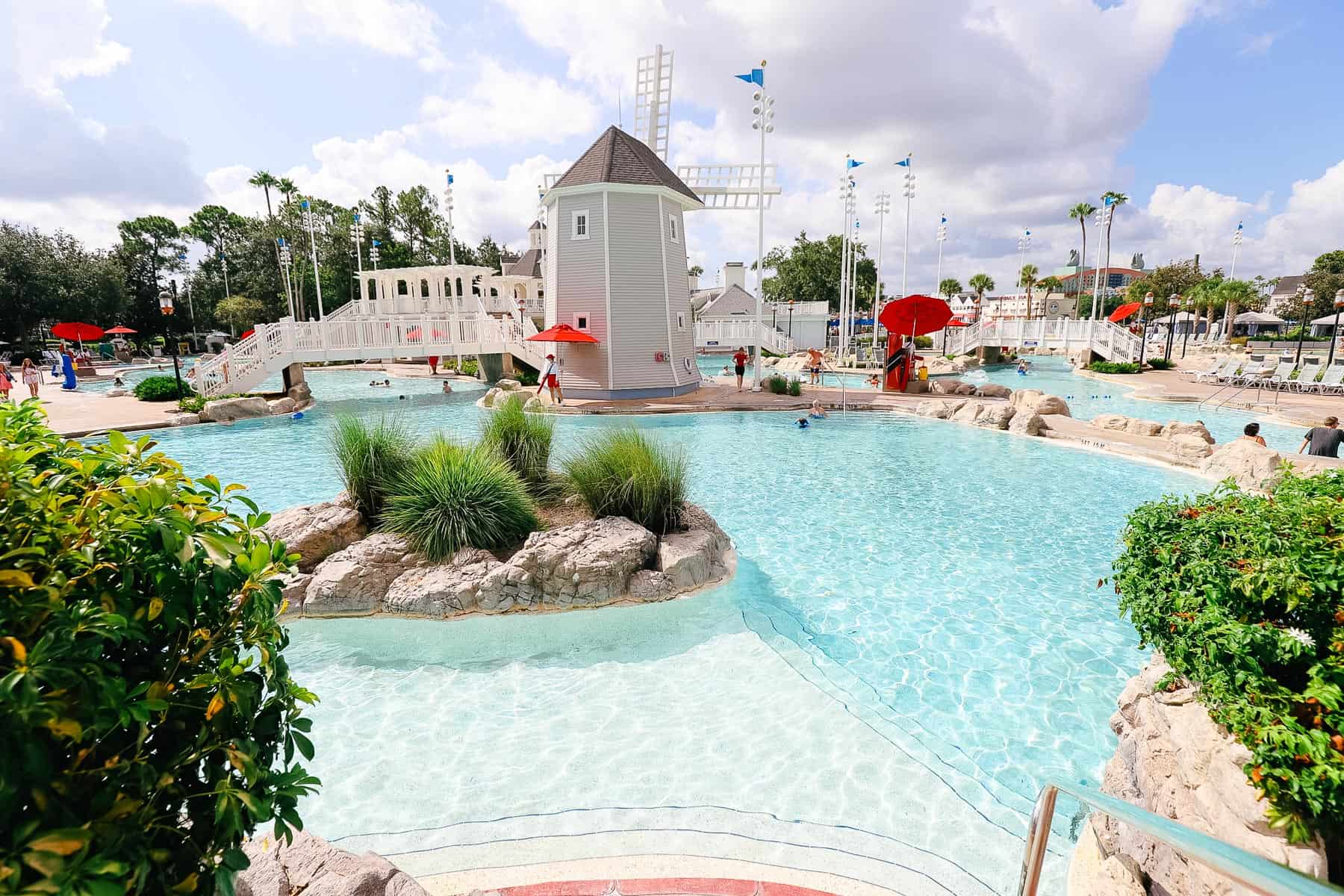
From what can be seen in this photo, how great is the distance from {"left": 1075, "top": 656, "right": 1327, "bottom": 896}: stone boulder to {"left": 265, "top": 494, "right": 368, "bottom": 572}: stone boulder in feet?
26.5

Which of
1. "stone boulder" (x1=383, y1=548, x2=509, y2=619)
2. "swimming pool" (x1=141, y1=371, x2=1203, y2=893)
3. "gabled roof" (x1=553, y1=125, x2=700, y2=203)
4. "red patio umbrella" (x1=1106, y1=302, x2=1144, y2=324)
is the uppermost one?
"gabled roof" (x1=553, y1=125, x2=700, y2=203)

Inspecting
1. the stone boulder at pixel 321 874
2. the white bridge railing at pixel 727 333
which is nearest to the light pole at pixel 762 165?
the white bridge railing at pixel 727 333

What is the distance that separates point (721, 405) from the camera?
21453 mm

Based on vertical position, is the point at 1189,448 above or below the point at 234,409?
below

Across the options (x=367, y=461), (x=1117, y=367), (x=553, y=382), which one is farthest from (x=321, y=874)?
(x=1117, y=367)

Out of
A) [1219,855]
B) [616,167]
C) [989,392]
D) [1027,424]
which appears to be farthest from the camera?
[989,392]

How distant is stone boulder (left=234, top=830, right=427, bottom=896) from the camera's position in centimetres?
280

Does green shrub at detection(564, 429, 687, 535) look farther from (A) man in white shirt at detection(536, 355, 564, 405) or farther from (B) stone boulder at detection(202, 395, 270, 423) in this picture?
(B) stone boulder at detection(202, 395, 270, 423)

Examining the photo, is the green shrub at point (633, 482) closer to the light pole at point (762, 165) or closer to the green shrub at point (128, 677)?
the green shrub at point (128, 677)

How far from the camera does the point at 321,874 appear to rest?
2943mm

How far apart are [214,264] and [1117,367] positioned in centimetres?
7788

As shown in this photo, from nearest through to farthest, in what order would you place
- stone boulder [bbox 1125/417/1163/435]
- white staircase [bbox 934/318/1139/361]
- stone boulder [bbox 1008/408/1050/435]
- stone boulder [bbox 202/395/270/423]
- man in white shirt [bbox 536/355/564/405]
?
stone boulder [bbox 1125/417/1163/435] < stone boulder [bbox 1008/408/1050/435] < stone boulder [bbox 202/395/270/423] < man in white shirt [bbox 536/355/564/405] < white staircase [bbox 934/318/1139/361]

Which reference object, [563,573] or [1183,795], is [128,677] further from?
[563,573]

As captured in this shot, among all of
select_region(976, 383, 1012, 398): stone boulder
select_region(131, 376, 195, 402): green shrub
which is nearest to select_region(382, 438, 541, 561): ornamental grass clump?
select_region(131, 376, 195, 402): green shrub
